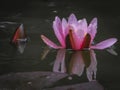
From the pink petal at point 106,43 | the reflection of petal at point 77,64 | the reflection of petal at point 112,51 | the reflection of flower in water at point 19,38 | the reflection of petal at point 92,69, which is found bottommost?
the reflection of petal at point 112,51

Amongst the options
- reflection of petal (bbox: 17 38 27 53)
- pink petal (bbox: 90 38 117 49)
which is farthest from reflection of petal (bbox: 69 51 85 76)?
reflection of petal (bbox: 17 38 27 53)

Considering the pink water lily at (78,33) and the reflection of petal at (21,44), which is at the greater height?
the pink water lily at (78,33)

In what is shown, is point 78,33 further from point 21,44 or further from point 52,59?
point 21,44

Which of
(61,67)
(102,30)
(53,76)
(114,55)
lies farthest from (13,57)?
(102,30)

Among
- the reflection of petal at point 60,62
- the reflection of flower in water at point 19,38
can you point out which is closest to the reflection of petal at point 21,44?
the reflection of flower in water at point 19,38

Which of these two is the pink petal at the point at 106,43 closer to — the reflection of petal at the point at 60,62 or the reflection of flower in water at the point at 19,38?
the reflection of petal at the point at 60,62

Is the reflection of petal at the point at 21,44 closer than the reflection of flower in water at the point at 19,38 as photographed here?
Yes

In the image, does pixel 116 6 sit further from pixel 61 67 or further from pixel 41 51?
pixel 61 67

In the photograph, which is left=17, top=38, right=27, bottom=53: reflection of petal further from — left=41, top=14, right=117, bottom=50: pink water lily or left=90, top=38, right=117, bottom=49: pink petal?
left=90, top=38, right=117, bottom=49: pink petal
